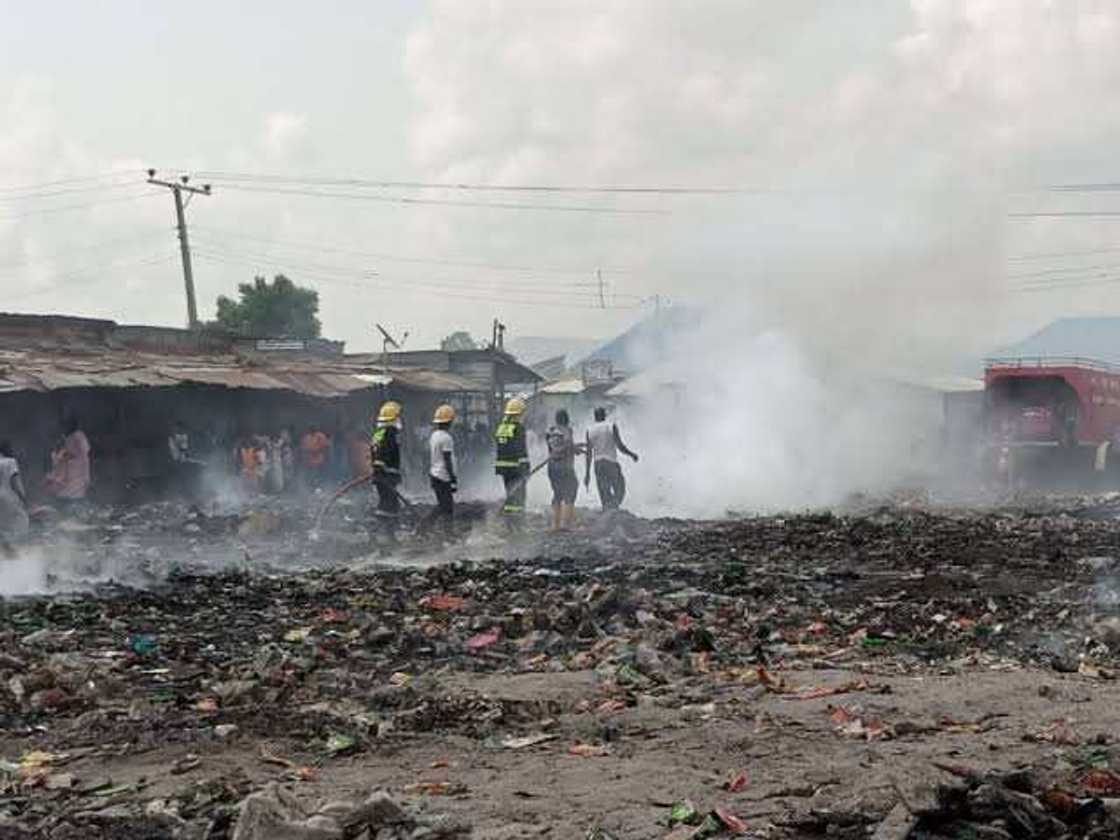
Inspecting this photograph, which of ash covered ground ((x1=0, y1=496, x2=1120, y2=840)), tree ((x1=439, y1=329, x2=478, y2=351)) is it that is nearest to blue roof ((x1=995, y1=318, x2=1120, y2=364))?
tree ((x1=439, y1=329, x2=478, y2=351))

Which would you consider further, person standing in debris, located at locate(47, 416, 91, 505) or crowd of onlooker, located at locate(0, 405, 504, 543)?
crowd of onlooker, located at locate(0, 405, 504, 543)

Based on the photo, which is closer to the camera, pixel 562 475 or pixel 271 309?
pixel 562 475

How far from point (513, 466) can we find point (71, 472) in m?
6.94

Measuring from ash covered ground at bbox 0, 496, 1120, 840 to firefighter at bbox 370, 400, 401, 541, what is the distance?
178 cm

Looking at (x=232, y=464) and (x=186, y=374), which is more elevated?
(x=186, y=374)

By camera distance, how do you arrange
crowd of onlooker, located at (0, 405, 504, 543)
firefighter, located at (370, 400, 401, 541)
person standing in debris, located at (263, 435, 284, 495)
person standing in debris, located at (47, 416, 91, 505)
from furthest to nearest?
1. person standing in debris, located at (263, 435, 284, 495)
2. crowd of onlooker, located at (0, 405, 504, 543)
3. person standing in debris, located at (47, 416, 91, 505)
4. firefighter, located at (370, 400, 401, 541)

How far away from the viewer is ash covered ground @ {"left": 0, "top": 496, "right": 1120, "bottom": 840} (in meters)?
4.28

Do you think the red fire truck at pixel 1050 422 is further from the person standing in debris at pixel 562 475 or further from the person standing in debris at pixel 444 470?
the person standing in debris at pixel 444 470

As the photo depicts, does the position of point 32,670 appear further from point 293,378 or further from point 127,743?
point 293,378

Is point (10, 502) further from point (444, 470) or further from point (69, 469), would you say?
point (69, 469)

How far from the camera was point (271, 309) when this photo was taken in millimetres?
42031

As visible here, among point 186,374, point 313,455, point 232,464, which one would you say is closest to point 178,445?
point 186,374

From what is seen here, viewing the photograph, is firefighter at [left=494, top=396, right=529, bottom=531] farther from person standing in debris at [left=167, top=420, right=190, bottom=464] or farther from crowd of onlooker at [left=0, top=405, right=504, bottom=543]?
person standing in debris at [left=167, top=420, right=190, bottom=464]

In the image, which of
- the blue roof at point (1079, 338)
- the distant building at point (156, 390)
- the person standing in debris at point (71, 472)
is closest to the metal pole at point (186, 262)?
the distant building at point (156, 390)
